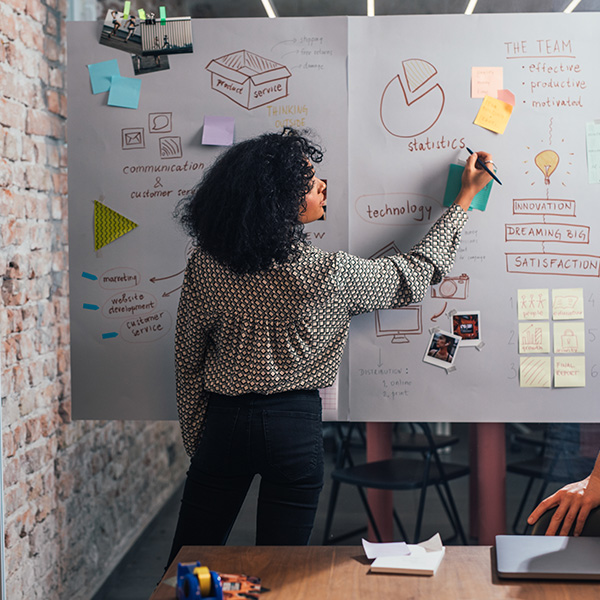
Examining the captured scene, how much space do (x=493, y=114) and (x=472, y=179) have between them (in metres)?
0.20

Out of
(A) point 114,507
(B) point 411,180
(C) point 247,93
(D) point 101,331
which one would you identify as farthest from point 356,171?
(A) point 114,507

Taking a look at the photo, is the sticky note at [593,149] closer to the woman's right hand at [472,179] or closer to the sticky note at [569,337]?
the woman's right hand at [472,179]

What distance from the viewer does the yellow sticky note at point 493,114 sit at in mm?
2123

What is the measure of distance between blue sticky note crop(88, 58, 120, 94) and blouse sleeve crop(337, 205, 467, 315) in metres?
0.97

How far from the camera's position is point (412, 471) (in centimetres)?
233

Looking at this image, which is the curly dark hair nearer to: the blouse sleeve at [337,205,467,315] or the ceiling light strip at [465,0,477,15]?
the blouse sleeve at [337,205,467,315]

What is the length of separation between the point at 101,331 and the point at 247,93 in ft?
2.75

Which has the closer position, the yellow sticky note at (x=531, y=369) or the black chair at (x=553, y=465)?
the yellow sticky note at (x=531, y=369)

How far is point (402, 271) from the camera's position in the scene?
1.90 meters

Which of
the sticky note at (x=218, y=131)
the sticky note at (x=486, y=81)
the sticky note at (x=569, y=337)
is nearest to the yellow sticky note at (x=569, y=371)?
the sticky note at (x=569, y=337)

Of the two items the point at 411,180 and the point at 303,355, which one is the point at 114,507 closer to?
the point at 303,355

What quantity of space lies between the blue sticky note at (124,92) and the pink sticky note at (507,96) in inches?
41.6

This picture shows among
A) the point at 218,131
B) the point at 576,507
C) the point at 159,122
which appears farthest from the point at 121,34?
the point at 576,507

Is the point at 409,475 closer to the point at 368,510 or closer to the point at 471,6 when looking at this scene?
the point at 368,510
